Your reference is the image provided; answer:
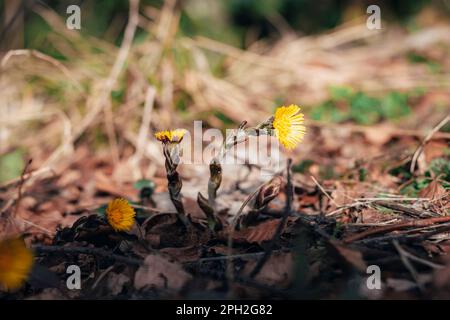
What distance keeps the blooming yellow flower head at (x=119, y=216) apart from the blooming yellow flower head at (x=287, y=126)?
56 centimetres

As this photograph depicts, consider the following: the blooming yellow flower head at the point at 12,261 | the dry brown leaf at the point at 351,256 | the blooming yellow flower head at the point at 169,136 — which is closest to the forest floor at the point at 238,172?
the dry brown leaf at the point at 351,256

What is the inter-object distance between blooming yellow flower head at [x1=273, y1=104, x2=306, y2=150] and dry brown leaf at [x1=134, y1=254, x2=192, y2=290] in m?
0.53

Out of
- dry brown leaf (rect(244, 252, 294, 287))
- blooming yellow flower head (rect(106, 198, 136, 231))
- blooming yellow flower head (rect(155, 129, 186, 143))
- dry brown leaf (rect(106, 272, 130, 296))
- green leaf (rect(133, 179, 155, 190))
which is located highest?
blooming yellow flower head (rect(155, 129, 186, 143))

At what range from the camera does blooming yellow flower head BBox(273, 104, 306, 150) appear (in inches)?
57.1

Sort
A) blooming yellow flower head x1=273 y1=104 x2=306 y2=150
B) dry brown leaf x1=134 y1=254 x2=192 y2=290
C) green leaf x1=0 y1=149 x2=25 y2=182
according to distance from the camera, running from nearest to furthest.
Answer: dry brown leaf x1=134 y1=254 x2=192 y2=290
blooming yellow flower head x1=273 y1=104 x2=306 y2=150
green leaf x1=0 y1=149 x2=25 y2=182

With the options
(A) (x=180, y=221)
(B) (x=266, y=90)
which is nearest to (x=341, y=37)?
(B) (x=266, y=90)

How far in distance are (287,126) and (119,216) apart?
2.08 ft

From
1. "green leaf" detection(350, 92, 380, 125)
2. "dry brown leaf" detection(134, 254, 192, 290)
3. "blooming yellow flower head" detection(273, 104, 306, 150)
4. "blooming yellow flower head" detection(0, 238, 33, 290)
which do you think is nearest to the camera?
"blooming yellow flower head" detection(0, 238, 33, 290)

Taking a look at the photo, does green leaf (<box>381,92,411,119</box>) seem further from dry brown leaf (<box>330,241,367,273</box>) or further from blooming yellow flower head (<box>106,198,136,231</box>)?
blooming yellow flower head (<box>106,198,136,231</box>)

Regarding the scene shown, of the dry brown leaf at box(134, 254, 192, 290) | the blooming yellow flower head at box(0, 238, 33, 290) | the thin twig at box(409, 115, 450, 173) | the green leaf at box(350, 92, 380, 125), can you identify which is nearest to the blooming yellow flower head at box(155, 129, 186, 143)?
the dry brown leaf at box(134, 254, 192, 290)
